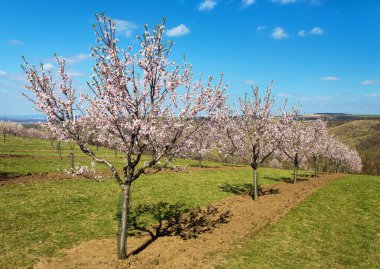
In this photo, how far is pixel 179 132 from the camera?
42.5 ft

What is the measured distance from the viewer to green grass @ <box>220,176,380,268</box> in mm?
13740

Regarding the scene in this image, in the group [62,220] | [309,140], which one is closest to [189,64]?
[62,220]

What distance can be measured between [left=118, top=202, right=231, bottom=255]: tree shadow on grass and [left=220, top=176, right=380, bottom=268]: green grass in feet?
10.0

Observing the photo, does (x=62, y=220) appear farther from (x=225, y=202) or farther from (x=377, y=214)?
(x=377, y=214)

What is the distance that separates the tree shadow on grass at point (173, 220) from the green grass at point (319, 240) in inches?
120

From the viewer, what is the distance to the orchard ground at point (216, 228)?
542 inches

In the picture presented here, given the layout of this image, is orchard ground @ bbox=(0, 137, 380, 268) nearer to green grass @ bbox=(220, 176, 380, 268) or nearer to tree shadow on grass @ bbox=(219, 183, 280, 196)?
green grass @ bbox=(220, 176, 380, 268)

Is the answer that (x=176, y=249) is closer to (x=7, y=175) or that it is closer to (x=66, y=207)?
(x=66, y=207)

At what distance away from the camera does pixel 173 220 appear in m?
18.9

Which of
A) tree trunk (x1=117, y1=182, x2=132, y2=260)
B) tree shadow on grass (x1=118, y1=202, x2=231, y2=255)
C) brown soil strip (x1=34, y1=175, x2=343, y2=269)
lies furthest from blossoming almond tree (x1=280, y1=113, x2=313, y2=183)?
tree trunk (x1=117, y1=182, x2=132, y2=260)

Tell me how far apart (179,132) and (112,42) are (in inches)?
176

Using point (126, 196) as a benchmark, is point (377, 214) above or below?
below

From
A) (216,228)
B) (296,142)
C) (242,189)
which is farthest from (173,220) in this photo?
(296,142)

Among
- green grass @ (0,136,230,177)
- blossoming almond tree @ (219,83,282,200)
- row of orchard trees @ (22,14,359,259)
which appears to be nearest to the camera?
row of orchard trees @ (22,14,359,259)
